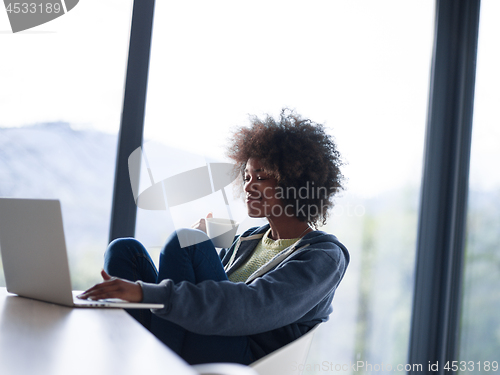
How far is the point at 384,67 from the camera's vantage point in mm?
2197

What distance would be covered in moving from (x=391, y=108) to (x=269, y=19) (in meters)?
0.77

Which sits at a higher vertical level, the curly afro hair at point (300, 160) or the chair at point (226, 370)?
the curly afro hair at point (300, 160)

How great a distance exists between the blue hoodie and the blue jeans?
8 centimetres

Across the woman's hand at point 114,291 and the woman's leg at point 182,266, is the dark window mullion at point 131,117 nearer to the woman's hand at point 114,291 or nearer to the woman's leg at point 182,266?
the woman's leg at point 182,266

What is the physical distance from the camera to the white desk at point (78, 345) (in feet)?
1.67

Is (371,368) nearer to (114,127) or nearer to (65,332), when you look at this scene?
(114,127)

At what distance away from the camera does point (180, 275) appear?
111 centimetres

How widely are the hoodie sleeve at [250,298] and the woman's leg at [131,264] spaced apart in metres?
0.22

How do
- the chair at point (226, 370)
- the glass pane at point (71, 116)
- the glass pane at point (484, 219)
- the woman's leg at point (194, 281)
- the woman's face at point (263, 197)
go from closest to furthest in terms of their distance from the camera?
the chair at point (226, 370) < the woman's leg at point (194, 281) < the woman's face at point (263, 197) < the glass pane at point (71, 116) < the glass pane at point (484, 219)

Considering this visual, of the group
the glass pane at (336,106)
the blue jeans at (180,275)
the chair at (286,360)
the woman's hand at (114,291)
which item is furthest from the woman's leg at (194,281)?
the glass pane at (336,106)

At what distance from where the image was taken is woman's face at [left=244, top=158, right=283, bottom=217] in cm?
148

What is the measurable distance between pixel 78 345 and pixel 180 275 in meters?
0.50

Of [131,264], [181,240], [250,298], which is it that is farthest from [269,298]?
[131,264]

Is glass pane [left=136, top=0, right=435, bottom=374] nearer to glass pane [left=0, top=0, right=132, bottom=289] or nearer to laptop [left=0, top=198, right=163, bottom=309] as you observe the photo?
glass pane [left=0, top=0, right=132, bottom=289]
